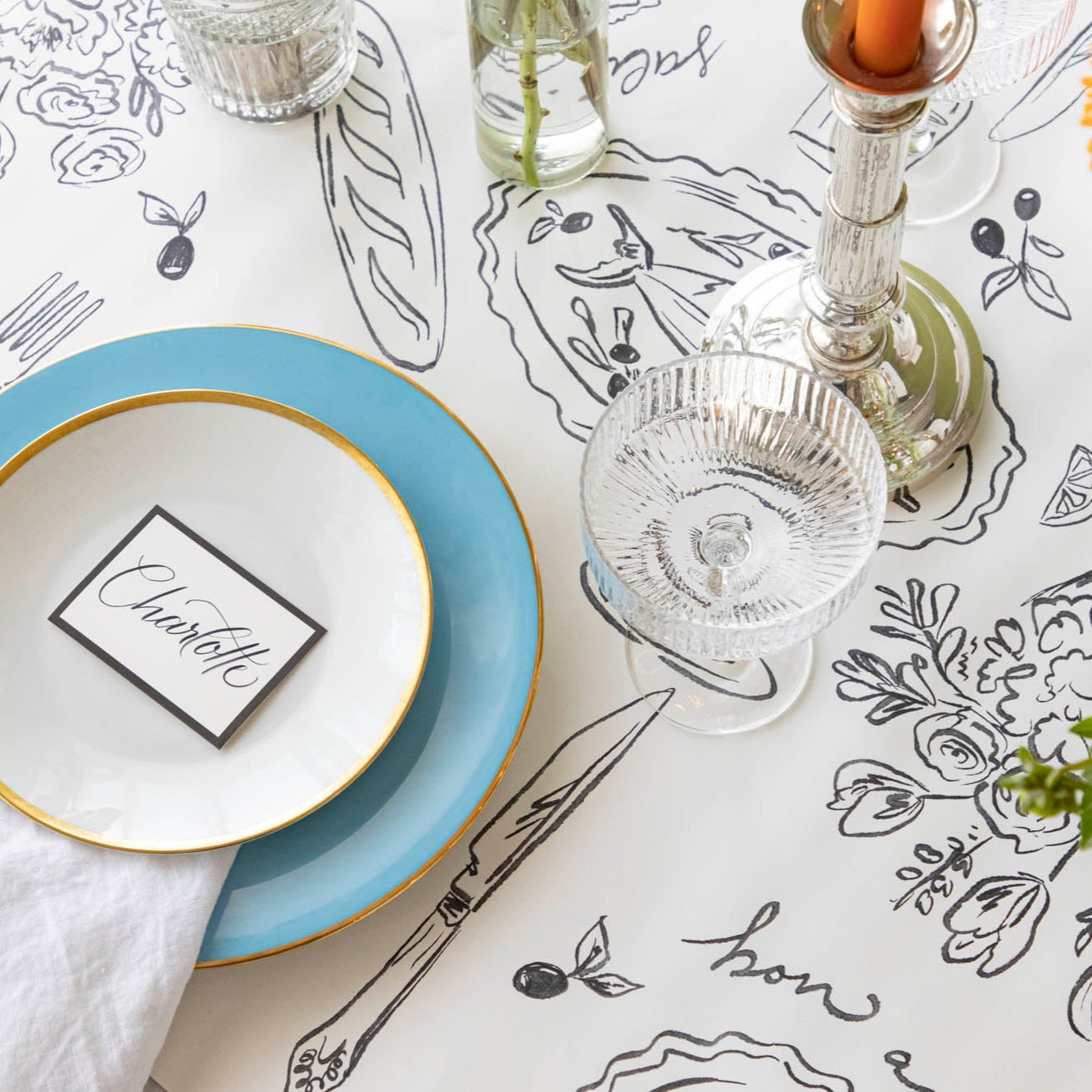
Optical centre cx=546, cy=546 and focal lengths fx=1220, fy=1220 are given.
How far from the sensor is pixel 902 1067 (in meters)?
0.65

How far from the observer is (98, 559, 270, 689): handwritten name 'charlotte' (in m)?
0.68

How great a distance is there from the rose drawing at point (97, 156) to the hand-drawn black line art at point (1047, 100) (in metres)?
0.58

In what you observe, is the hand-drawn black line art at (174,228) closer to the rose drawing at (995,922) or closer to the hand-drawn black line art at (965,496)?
the hand-drawn black line art at (965,496)

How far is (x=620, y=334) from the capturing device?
0.78m

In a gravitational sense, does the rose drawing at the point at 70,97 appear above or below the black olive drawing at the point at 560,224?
above

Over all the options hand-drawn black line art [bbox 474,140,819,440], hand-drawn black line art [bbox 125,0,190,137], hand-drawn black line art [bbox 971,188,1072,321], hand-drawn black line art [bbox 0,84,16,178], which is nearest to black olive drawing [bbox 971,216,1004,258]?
hand-drawn black line art [bbox 971,188,1072,321]

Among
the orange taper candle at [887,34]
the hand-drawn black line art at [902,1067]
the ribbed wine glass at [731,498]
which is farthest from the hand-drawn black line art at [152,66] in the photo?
the hand-drawn black line art at [902,1067]

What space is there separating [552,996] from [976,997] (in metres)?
0.23

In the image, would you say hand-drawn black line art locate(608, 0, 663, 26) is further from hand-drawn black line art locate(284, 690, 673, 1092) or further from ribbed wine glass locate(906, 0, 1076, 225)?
hand-drawn black line art locate(284, 690, 673, 1092)

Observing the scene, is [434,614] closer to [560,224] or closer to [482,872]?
[482,872]

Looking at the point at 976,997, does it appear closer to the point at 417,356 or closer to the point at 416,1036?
the point at 416,1036

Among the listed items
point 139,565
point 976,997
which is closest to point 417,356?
point 139,565

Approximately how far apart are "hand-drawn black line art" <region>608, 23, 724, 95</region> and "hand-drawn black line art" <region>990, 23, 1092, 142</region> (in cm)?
20

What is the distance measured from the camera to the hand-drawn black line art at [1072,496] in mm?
730
